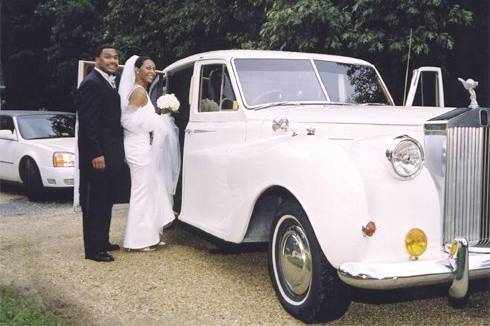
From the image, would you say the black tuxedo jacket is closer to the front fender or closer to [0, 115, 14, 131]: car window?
the front fender

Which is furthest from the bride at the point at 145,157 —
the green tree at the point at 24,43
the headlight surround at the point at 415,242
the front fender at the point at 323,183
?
the green tree at the point at 24,43

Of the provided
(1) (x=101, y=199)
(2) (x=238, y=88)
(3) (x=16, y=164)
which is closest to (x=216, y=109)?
(2) (x=238, y=88)

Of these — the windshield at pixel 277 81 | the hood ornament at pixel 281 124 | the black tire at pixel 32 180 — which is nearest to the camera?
the hood ornament at pixel 281 124

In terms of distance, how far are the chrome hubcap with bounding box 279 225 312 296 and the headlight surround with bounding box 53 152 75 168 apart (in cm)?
579

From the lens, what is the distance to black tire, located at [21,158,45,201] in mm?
9227

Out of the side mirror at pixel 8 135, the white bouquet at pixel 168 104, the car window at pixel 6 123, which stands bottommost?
the side mirror at pixel 8 135

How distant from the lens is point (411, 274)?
3.21 m

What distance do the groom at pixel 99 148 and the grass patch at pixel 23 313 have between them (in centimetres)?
118

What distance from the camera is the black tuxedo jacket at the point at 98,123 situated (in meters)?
5.24

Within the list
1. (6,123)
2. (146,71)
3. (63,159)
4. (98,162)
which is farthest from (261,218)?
(6,123)

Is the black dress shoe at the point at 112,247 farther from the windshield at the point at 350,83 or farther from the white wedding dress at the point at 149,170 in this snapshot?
the windshield at the point at 350,83

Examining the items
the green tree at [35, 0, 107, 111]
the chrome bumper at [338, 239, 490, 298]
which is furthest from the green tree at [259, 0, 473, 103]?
the green tree at [35, 0, 107, 111]

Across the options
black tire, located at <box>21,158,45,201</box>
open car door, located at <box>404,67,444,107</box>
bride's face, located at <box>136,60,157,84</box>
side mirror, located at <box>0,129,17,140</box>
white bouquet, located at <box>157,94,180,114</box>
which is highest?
bride's face, located at <box>136,60,157,84</box>

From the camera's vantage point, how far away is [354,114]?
421 centimetres
